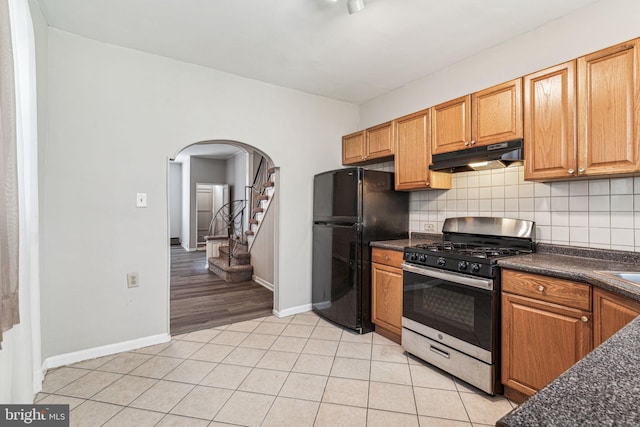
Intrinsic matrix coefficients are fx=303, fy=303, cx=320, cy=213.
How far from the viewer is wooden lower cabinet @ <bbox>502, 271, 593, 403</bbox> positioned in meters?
1.62

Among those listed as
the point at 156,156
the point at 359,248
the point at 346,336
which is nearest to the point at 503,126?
the point at 359,248

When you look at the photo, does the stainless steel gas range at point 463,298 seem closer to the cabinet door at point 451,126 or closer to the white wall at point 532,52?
the cabinet door at point 451,126

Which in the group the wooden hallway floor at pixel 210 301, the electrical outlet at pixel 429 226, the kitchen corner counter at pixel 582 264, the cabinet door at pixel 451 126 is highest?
the cabinet door at pixel 451 126

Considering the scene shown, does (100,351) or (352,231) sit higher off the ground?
(352,231)

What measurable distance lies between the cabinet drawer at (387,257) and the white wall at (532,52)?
5.17 feet

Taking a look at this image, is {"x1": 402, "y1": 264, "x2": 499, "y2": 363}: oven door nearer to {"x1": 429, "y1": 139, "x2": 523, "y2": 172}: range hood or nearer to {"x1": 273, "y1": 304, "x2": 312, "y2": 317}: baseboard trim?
{"x1": 429, "y1": 139, "x2": 523, "y2": 172}: range hood

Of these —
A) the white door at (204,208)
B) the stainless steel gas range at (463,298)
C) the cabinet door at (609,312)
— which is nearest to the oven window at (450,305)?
the stainless steel gas range at (463,298)

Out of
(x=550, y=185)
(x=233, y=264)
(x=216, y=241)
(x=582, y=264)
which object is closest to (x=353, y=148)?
(x=550, y=185)

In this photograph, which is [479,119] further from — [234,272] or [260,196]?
[234,272]

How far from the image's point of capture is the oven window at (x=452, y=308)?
1.97 meters

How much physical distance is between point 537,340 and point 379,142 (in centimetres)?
226

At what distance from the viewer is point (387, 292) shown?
9.27ft

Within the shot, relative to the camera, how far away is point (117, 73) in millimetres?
2576

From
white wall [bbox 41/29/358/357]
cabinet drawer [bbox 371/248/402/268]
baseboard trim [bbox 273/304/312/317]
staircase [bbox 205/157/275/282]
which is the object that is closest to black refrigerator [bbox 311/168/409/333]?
cabinet drawer [bbox 371/248/402/268]
